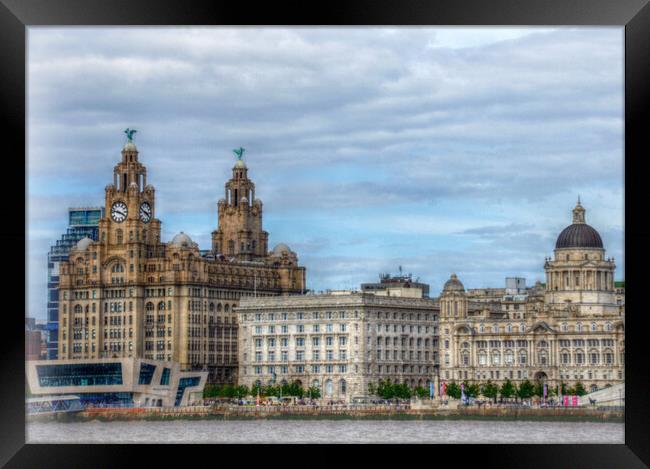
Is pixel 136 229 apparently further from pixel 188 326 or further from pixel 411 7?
pixel 411 7

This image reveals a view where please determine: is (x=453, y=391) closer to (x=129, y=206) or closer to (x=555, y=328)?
(x=555, y=328)

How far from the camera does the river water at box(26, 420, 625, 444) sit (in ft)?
138

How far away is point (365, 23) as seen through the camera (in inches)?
442

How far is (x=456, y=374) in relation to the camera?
57688mm

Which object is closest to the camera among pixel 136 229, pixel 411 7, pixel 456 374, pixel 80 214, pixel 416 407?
pixel 411 7

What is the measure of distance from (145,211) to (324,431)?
1809 centimetres

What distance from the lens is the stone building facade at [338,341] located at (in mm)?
57469

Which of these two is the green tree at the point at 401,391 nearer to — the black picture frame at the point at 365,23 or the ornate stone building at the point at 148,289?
the ornate stone building at the point at 148,289

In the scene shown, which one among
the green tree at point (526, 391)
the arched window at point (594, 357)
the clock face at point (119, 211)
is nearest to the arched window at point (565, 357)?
the arched window at point (594, 357)

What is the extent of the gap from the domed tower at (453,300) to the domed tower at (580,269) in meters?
3.80

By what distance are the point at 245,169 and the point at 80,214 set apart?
8384mm

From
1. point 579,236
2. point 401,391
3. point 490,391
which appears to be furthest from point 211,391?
point 579,236

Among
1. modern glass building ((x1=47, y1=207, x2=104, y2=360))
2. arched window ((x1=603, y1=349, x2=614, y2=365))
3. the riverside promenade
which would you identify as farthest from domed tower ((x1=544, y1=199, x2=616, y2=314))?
modern glass building ((x1=47, y1=207, x2=104, y2=360))

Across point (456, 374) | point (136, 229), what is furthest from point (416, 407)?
point (136, 229)
